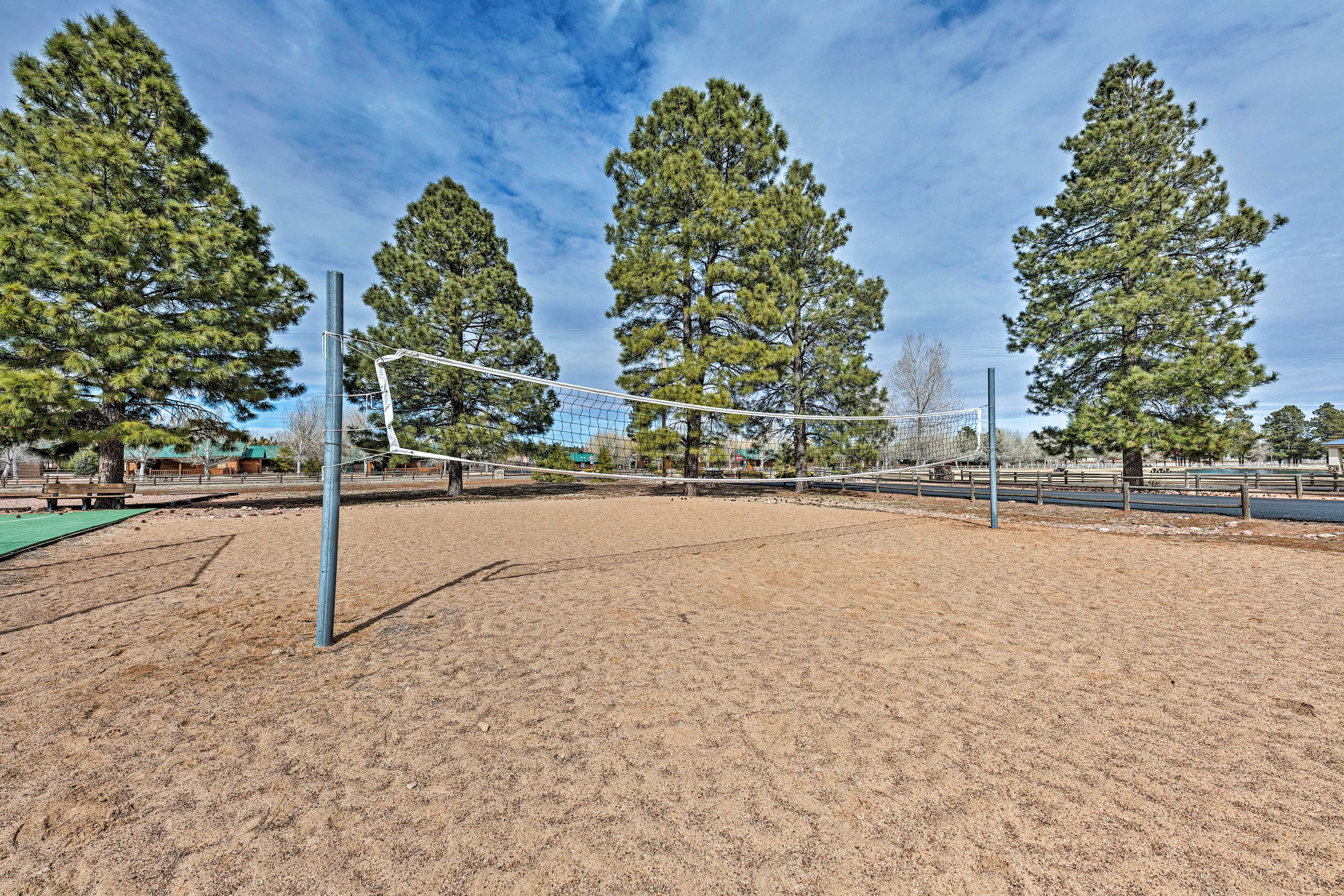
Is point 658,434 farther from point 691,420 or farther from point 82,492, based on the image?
point 82,492

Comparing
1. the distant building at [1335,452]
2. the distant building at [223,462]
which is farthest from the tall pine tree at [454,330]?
the distant building at [1335,452]

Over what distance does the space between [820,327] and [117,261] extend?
72.0 feet

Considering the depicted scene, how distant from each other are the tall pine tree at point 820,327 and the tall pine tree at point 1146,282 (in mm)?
6066

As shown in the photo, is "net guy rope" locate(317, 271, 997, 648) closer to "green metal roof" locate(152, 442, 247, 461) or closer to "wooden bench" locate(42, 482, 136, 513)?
"wooden bench" locate(42, 482, 136, 513)

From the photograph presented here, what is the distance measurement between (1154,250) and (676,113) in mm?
17548

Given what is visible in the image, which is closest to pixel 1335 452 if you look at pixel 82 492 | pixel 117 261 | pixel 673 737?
pixel 673 737

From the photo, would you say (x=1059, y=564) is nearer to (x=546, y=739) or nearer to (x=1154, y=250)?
(x=546, y=739)

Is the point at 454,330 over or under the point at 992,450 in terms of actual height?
over

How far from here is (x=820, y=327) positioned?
21078 millimetres

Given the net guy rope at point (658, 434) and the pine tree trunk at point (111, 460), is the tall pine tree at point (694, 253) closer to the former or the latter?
the net guy rope at point (658, 434)

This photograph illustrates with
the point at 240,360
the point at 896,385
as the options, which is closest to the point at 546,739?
the point at 240,360

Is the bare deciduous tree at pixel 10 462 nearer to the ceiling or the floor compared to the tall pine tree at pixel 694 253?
nearer to the floor

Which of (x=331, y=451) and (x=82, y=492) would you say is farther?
(x=82, y=492)

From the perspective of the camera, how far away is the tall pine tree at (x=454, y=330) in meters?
18.2
